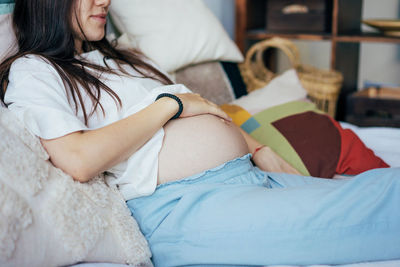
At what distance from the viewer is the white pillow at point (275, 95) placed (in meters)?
1.51

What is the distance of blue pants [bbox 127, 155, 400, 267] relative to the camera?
85cm

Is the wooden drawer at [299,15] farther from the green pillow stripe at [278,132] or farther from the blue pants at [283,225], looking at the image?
the blue pants at [283,225]

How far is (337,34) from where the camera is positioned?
224cm

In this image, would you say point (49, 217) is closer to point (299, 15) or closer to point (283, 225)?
point (283, 225)

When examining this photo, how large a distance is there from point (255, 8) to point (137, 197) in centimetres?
173

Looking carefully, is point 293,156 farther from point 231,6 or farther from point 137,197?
point 231,6

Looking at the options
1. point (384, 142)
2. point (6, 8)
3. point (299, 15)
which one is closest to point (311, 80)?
point (299, 15)

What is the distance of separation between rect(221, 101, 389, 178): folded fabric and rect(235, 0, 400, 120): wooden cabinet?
0.88 meters

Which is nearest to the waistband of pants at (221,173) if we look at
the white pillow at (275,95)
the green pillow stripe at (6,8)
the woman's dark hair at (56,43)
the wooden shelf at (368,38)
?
the woman's dark hair at (56,43)

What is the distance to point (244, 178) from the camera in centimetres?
108

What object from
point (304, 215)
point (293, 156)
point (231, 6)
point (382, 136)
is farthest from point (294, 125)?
point (231, 6)

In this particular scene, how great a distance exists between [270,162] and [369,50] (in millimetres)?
1785

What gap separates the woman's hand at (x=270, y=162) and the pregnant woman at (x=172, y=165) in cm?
11

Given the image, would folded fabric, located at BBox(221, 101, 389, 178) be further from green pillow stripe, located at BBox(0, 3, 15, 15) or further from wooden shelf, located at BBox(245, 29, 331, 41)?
wooden shelf, located at BBox(245, 29, 331, 41)
